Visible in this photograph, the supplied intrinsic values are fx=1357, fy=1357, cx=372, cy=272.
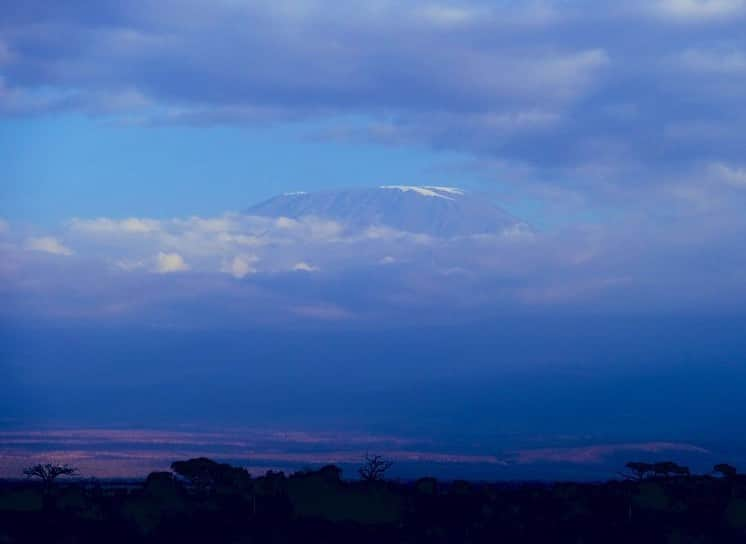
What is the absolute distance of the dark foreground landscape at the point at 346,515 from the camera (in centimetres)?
9331

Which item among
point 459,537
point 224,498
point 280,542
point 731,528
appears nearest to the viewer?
point 280,542

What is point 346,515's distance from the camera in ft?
328

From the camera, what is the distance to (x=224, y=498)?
118250mm

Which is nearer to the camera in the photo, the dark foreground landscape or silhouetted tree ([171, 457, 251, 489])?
the dark foreground landscape

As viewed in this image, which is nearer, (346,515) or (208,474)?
(346,515)

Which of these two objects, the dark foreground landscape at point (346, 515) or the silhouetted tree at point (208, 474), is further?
the silhouetted tree at point (208, 474)

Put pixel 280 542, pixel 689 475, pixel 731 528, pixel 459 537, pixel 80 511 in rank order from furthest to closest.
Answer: pixel 689 475, pixel 80 511, pixel 731 528, pixel 459 537, pixel 280 542

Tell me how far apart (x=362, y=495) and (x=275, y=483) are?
23875 mm

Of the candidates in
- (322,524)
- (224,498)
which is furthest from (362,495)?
(224,498)

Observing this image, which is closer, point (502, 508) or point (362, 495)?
point (362, 495)

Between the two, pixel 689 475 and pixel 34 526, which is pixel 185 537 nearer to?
pixel 34 526

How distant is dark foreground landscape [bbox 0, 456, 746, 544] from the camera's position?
306ft

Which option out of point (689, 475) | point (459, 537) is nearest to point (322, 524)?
point (459, 537)

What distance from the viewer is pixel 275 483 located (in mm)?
123562
